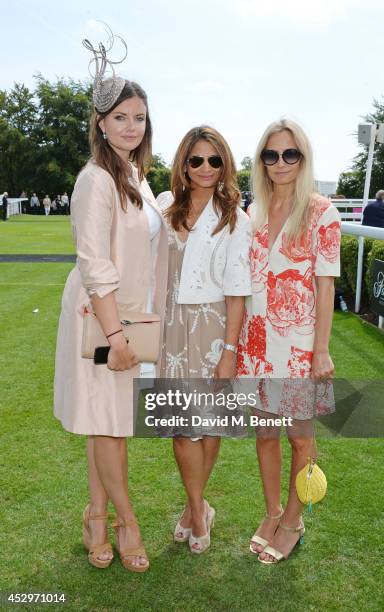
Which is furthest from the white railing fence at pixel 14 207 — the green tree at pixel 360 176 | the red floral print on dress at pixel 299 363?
the red floral print on dress at pixel 299 363

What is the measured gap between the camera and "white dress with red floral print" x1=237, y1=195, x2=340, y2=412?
2.46 meters

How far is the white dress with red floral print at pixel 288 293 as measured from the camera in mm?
2457

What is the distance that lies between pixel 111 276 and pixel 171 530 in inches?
53.7

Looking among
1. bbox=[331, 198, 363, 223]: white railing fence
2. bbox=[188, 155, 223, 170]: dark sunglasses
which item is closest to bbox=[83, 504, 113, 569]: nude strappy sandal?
bbox=[188, 155, 223, 170]: dark sunglasses

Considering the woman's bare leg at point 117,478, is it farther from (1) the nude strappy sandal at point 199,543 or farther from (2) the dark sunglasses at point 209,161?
(2) the dark sunglasses at point 209,161

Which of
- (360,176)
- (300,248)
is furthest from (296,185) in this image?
(360,176)

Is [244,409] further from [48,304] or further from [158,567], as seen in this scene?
[48,304]

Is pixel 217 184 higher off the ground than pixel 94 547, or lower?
higher

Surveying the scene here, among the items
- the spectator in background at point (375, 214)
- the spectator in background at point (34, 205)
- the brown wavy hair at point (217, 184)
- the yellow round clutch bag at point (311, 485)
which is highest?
Answer: the brown wavy hair at point (217, 184)

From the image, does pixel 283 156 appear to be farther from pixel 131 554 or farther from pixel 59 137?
pixel 59 137

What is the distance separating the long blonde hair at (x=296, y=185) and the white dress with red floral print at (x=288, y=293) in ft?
0.11

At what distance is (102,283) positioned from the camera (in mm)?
2336

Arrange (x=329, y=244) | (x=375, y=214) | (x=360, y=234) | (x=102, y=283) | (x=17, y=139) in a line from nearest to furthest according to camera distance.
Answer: (x=102, y=283) → (x=329, y=244) → (x=360, y=234) → (x=375, y=214) → (x=17, y=139)

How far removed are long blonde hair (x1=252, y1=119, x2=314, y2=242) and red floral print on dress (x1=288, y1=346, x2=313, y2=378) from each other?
1.55 feet
